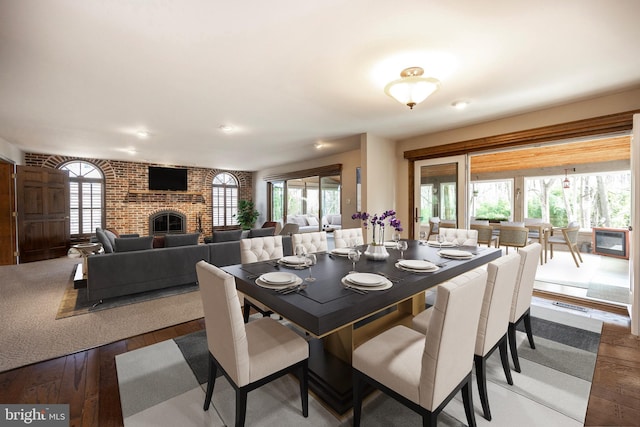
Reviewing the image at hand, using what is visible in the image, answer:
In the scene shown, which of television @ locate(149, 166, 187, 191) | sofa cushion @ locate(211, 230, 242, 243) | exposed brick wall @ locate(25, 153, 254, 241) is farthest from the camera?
television @ locate(149, 166, 187, 191)

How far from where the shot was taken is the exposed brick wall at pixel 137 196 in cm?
731

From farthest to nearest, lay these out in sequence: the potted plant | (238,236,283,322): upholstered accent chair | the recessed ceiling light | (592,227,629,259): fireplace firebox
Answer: the potted plant
(592,227,629,259): fireplace firebox
the recessed ceiling light
(238,236,283,322): upholstered accent chair

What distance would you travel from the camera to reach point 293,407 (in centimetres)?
166

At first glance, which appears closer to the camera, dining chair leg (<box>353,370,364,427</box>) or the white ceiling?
dining chair leg (<box>353,370,364,427</box>)

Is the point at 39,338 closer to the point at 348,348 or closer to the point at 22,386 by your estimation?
the point at 22,386

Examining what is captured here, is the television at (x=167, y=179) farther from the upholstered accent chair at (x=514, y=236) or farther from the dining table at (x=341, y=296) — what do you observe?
the upholstered accent chair at (x=514, y=236)

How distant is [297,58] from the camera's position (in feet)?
7.46

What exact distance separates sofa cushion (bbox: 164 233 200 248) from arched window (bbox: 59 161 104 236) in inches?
196

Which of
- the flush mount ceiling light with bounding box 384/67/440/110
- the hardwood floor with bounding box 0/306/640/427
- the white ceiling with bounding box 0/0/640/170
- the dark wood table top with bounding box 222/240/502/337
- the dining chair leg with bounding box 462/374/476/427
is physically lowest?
the hardwood floor with bounding box 0/306/640/427

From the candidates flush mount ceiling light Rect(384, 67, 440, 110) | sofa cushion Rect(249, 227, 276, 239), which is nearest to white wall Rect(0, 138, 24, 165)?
sofa cushion Rect(249, 227, 276, 239)

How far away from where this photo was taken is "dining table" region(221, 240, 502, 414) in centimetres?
132

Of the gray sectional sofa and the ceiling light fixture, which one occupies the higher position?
the ceiling light fixture

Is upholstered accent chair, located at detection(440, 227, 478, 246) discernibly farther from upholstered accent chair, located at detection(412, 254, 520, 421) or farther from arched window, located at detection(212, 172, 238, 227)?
arched window, located at detection(212, 172, 238, 227)

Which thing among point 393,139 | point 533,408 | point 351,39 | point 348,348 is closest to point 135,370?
point 348,348
